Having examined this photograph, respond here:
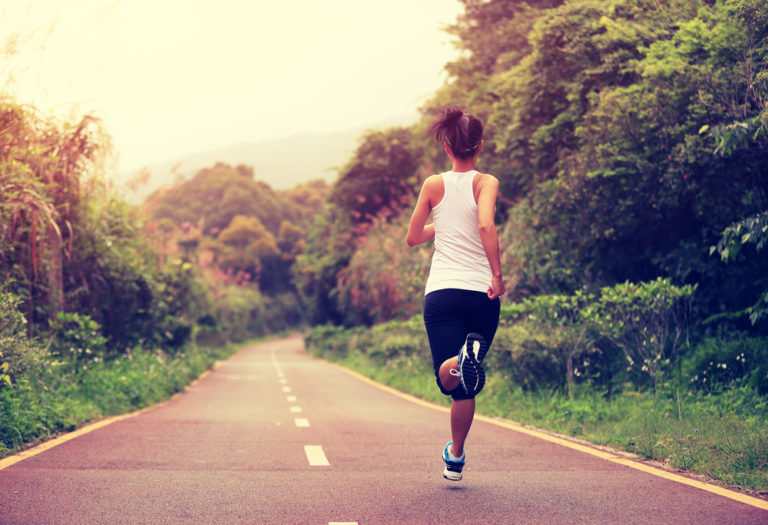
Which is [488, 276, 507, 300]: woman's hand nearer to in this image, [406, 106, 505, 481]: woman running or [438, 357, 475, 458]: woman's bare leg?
[406, 106, 505, 481]: woman running

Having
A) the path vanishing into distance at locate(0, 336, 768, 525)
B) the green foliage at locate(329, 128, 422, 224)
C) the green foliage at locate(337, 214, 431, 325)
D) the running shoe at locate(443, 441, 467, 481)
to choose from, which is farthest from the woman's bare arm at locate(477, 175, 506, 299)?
the green foliage at locate(329, 128, 422, 224)

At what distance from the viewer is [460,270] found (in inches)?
189

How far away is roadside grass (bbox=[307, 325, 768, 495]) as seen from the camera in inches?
222

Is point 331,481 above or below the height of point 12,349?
below

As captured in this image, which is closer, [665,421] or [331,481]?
[331,481]

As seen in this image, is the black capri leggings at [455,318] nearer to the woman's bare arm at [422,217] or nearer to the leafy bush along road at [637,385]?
the woman's bare arm at [422,217]

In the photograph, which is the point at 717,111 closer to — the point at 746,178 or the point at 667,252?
the point at 746,178

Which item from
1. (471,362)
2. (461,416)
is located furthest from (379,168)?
(471,362)

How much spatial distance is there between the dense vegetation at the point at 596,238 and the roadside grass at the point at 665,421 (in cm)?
3

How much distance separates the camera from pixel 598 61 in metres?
12.9

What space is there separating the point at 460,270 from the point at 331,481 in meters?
1.64

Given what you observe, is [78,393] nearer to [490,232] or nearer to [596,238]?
[490,232]

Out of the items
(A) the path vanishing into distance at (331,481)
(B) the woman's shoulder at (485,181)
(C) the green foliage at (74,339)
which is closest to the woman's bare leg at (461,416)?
(A) the path vanishing into distance at (331,481)

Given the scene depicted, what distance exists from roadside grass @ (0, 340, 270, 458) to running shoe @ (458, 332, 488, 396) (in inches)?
147
